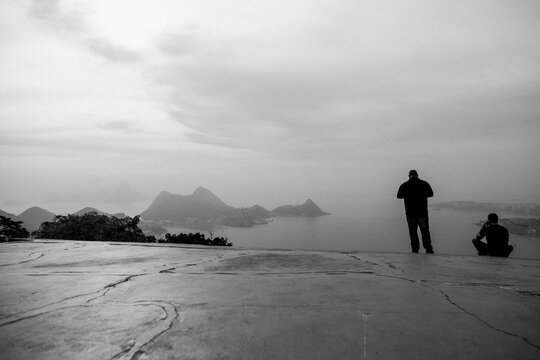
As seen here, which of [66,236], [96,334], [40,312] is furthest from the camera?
[66,236]

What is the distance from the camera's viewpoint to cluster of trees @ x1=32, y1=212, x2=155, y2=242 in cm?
1772

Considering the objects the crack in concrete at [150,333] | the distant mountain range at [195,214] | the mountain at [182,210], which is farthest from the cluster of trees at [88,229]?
the mountain at [182,210]

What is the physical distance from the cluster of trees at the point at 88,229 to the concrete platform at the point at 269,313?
1597cm

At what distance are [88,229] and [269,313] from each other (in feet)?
63.7

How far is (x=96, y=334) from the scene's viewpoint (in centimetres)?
183

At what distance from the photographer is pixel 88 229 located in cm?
1812

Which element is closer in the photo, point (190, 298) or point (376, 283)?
point (190, 298)

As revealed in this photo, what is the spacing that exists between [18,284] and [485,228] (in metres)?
7.80

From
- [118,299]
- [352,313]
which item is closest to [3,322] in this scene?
[118,299]

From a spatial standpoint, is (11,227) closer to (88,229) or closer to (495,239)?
(88,229)

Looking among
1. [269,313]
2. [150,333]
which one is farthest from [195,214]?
[150,333]

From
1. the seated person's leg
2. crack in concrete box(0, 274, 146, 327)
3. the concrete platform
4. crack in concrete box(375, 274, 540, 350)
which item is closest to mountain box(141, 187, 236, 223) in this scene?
the seated person's leg

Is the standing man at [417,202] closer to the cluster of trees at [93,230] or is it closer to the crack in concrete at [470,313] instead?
the crack in concrete at [470,313]

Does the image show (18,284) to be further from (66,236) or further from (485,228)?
(66,236)
